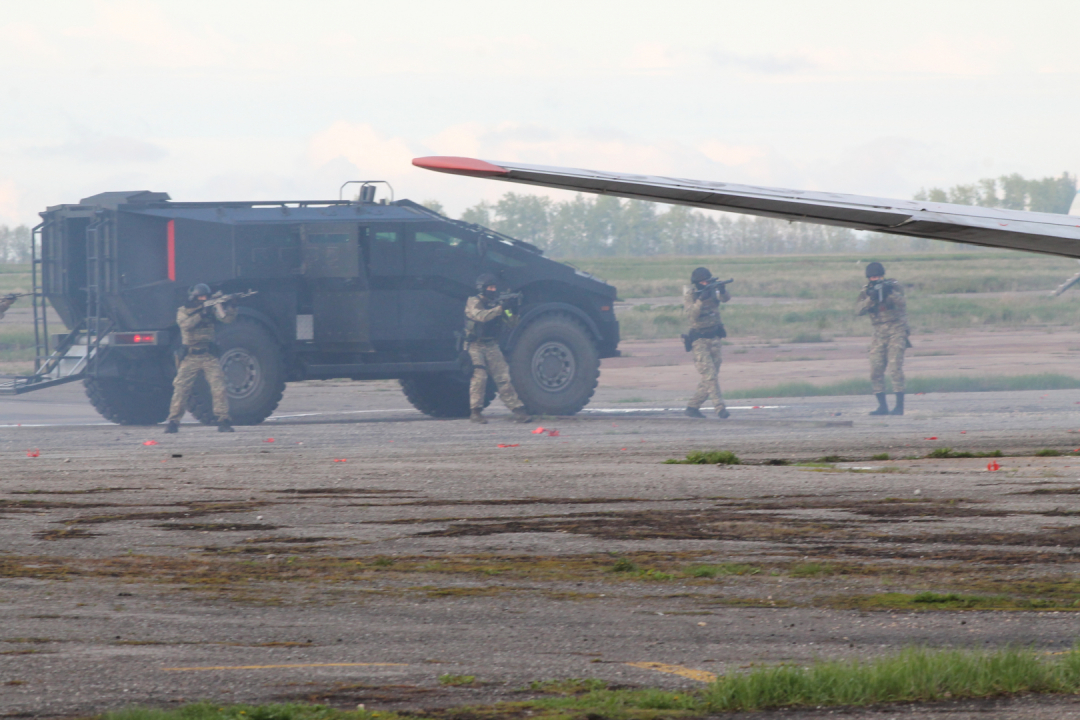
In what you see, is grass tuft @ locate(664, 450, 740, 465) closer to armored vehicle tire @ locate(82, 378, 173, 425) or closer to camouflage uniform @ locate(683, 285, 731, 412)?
camouflage uniform @ locate(683, 285, 731, 412)

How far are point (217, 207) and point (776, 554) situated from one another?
11864 millimetres

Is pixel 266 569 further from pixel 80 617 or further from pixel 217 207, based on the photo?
pixel 217 207

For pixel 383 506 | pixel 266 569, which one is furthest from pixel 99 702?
pixel 383 506

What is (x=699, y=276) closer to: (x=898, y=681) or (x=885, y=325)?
(x=885, y=325)

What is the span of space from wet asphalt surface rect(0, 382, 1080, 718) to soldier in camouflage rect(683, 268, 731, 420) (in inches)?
178

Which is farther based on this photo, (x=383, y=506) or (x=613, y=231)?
(x=613, y=231)

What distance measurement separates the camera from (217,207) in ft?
54.5

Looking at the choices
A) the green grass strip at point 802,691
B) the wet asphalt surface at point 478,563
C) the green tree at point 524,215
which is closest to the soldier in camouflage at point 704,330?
the wet asphalt surface at point 478,563

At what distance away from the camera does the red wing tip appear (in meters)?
5.73

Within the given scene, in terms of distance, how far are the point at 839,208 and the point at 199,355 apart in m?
11.0

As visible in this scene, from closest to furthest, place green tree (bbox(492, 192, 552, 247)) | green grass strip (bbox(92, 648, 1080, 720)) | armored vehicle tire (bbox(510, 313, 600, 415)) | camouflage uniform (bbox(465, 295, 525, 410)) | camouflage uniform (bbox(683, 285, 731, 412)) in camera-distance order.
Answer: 1. green grass strip (bbox(92, 648, 1080, 720))
2. camouflage uniform (bbox(465, 295, 525, 410))
3. armored vehicle tire (bbox(510, 313, 600, 415))
4. camouflage uniform (bbox(683, 285, 731, 412))
5. green tree (bbox(492, 192, 552, 247))

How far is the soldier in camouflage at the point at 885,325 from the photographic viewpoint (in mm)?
17438

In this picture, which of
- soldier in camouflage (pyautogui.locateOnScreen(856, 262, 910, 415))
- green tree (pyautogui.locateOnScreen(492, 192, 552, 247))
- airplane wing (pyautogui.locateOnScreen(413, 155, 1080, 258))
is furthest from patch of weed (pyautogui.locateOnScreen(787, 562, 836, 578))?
green tree (pyautogui.locateOnScreen(492, 192, 552, 247))

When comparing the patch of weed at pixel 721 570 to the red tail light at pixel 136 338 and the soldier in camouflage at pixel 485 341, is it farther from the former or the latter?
the red tail light at pixel 136 338
